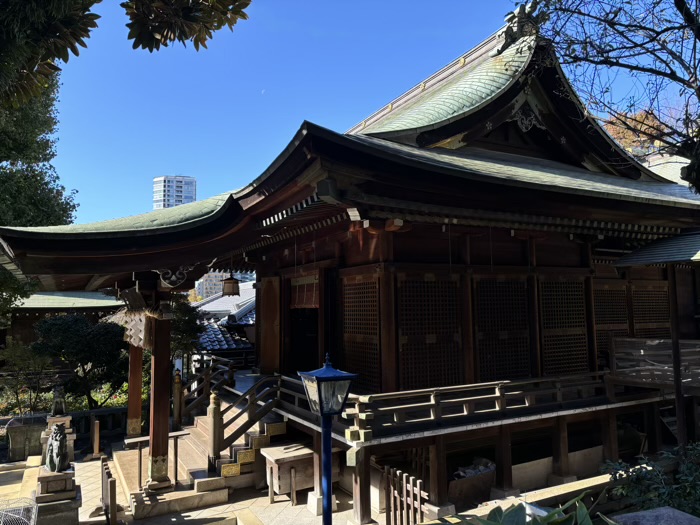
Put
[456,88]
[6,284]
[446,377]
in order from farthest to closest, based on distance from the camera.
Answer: [6,284] < [456,88] < [446,377]

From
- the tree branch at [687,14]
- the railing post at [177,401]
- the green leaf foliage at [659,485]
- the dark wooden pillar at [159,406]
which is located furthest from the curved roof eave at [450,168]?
the railing post at [177,401]

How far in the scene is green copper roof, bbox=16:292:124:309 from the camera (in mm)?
22758

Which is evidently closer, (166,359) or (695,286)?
(166,359)

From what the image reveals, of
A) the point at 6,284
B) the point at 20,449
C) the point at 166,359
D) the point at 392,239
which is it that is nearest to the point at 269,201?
the point at 392,239

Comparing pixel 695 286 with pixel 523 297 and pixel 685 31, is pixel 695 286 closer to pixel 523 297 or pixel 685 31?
pixel 523 297

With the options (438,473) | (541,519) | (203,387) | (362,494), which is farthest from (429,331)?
(203,387)

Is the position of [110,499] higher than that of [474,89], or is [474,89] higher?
[474,89]

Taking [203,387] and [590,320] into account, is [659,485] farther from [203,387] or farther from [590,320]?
[203,387]

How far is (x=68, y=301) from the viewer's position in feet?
77.9

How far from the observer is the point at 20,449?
12.5 m

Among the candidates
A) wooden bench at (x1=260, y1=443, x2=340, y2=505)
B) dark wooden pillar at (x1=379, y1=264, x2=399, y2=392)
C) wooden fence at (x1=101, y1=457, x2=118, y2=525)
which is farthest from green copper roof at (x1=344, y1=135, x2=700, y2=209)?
wooden fence at (x1=101, y1=457, x2=118, y2=525)

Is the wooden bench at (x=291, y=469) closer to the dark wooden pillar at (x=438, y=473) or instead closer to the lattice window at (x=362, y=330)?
the lattice window at (x=362, y=330)

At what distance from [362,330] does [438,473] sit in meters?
2.74

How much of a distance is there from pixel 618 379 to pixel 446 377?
138 inches
